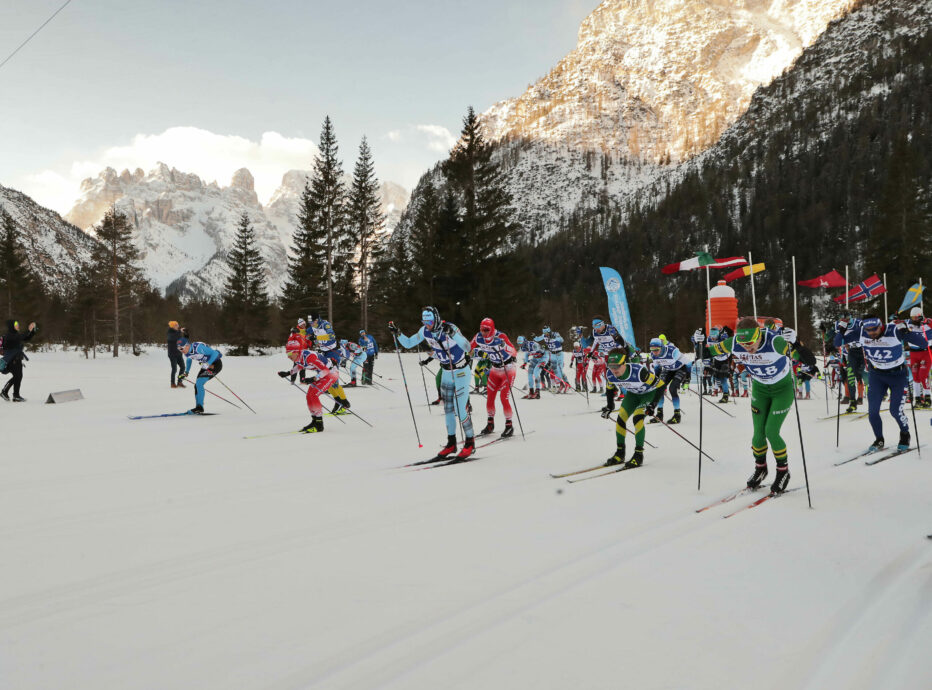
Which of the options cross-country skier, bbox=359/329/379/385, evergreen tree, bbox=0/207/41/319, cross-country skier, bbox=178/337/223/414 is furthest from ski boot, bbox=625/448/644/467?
evergreen tree, bbox=0/207/41/319

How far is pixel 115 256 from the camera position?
3300 cm

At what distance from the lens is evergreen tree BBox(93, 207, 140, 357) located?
3294 centimetres

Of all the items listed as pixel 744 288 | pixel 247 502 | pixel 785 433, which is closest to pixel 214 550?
pixel 247 502

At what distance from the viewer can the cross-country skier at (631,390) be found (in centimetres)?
734

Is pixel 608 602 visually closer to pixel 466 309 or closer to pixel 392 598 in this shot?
pixel 392 598

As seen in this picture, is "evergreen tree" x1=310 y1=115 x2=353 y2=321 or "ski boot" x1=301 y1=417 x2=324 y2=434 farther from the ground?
"evergreen tree" x1=310 y1=115 x2=353 y2=321

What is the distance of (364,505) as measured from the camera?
5.52 metres

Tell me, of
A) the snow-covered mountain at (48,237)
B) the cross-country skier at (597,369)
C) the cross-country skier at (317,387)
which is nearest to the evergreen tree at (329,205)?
the cross-country skier at (597,369)

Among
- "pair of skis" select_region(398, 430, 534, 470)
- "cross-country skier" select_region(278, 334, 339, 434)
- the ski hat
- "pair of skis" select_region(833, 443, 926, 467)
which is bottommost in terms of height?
"pair of skis" select_region(833, 443, 926, 467)

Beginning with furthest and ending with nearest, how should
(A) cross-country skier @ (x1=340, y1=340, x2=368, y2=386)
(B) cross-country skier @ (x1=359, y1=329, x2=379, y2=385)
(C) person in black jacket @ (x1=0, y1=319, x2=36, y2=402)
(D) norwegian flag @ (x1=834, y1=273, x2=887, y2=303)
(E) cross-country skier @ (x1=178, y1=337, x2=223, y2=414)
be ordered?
(A) cross-country skier @ (x1=340, y1=340, x2=368, y2=386) → (B) cross-country skier @ (x1=359, y1=329, x2=379, y2=385) → (D) norwegian flag @ (x1=834, y1=273, x2=887, y2=303) → (C) person in black jacket @ (x1=0, y1=319, x2=36, y2=402) → (E) cross-country skier @ (x1=178, y1=337, x2=223, y2=414)

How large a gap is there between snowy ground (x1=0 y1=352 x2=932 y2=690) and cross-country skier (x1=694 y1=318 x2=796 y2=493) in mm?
393

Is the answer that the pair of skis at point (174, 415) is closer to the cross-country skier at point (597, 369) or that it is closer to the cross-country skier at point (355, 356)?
the cross-country skier at point (355, 356)

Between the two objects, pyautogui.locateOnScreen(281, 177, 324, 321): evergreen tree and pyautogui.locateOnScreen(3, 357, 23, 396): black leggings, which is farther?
pyautogui.locateOnScreen(281, 177, 324, 321): evergreen tree

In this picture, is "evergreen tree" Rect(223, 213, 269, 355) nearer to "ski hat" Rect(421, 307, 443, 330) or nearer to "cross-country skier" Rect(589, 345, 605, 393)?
"cross-country skier" Rect(589, 345, 605, 393)
